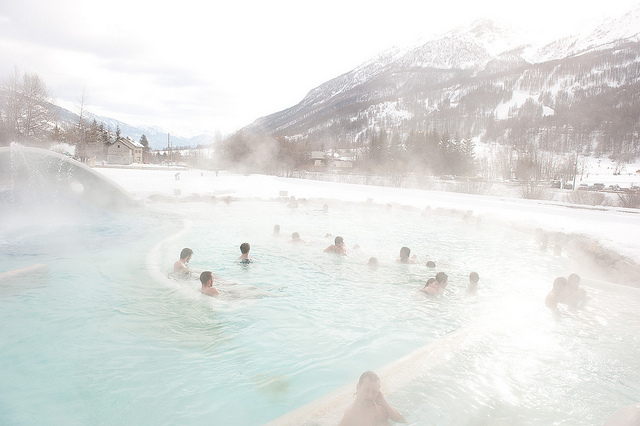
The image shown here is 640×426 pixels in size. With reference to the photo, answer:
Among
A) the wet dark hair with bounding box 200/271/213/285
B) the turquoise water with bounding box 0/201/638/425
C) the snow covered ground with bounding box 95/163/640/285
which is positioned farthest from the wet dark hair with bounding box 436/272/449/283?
the snow covered ground with bounding box 95/163/640/285

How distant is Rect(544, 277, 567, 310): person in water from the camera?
16.7ft

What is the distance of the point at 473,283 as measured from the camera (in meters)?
5.70

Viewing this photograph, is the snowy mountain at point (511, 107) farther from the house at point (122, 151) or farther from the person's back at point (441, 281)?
the person's back at point (441, 281)

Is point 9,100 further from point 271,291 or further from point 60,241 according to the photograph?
point 271,291

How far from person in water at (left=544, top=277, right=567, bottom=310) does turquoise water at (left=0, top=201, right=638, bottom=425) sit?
24 centimetres

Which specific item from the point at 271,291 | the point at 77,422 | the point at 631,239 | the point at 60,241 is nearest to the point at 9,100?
the point at 60,241

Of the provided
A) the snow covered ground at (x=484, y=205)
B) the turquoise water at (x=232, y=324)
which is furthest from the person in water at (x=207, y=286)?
the snow covered ground at (x=484, y=205)

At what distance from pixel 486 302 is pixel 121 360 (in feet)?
16.6

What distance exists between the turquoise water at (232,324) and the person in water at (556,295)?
24cm

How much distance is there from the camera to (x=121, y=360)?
10.9 feet

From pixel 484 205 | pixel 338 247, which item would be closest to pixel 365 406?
pixel 338 247

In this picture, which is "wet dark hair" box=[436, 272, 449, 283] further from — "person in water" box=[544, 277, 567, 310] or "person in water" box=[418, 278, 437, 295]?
"person in water" box=[544, 277, 567, 310]

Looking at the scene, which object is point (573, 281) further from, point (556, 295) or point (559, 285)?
point (556, 295)

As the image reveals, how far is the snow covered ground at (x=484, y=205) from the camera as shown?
7.99 meters
